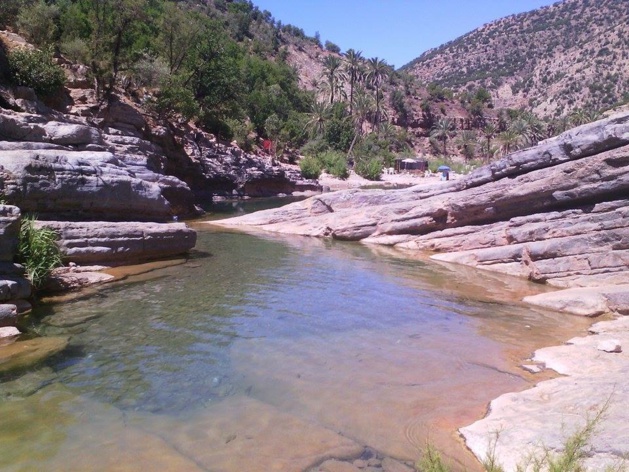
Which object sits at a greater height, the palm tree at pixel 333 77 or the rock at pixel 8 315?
the palm tree at pixel 333 77

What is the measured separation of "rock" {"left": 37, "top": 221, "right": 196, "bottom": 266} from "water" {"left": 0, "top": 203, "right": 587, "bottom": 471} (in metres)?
1.13

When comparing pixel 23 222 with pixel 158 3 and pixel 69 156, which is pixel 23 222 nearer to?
pixel 69 156

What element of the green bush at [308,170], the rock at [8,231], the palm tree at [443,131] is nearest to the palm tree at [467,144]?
the palm tree at [443,131]

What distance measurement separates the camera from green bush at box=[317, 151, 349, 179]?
199ft

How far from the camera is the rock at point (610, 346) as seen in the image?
783 centimetres

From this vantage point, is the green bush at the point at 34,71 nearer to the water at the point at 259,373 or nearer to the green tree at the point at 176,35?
the green tree at the point at 176,35

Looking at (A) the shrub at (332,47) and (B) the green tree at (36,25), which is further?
(A) the shrub at (332,47)

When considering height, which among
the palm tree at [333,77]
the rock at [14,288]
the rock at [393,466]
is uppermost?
the palm tree at [333,77]

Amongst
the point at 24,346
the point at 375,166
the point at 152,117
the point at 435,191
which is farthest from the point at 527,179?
the point at 375,166

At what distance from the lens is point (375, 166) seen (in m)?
→ 64.6

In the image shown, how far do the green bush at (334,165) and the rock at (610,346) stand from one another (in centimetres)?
5314

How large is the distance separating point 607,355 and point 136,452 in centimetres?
661

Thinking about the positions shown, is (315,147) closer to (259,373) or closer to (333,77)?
(333,77)

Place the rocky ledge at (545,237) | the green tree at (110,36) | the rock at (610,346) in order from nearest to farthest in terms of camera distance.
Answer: the rocky ledge at (545,237), the rock at (610,346), the green tree at (110,36)
